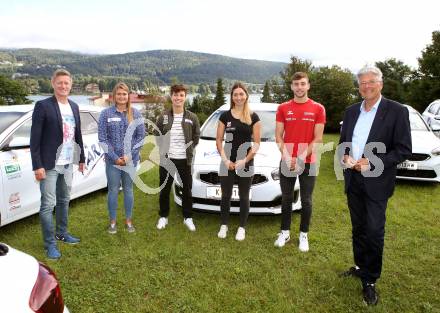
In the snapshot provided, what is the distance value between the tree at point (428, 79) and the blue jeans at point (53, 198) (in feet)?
82.9

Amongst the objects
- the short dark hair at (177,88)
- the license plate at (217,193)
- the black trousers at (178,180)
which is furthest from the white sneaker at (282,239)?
the short dark hair at (177,88)

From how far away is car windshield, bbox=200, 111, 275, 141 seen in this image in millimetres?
5407

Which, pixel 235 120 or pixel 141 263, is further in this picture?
pixel 235 120

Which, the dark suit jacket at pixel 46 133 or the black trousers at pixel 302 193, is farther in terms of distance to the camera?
the black trousers at pixel 302 193

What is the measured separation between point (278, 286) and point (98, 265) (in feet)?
5.97

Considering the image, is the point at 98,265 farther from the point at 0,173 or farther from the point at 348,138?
the point at 348,138

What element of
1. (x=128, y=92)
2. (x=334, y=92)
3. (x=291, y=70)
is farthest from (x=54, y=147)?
(x=291, y=70)

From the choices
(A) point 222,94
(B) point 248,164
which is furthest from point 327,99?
(A) point 222,94

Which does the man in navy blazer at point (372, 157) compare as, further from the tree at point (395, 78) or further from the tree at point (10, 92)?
the tree at point (10, 92)

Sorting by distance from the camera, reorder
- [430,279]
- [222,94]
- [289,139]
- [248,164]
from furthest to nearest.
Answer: [222,94] → [248,164] → [289,139] → [430,279]

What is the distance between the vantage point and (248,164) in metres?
4.16

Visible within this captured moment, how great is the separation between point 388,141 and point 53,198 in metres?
3.29

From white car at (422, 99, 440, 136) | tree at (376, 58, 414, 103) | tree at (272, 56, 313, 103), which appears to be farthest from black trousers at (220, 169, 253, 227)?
tree at (376, 58, 414, 103)

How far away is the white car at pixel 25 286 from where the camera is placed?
4.50ft
